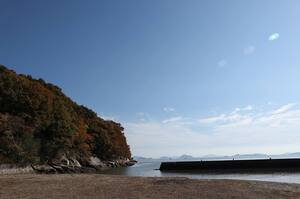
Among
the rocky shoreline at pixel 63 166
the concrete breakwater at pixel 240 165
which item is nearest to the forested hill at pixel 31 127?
the rocky shoreline at pixel 63 166

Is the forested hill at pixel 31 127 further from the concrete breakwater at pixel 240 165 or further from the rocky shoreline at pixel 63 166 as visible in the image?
the concrete breakwater at pixel 240 165

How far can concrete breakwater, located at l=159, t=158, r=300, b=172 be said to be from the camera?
69.2 m

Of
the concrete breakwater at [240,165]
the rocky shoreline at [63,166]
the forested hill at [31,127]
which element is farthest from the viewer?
the concrete breakwater at [240,165]

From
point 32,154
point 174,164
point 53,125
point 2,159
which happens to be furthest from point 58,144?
point 174,164

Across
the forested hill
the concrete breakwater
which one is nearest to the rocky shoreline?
the forested hill

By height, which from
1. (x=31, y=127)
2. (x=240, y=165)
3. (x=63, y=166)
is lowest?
(x=63, y=166)

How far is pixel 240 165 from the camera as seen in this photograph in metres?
A: 74.8

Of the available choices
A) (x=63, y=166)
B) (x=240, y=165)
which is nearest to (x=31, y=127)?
(x=63, y=166)

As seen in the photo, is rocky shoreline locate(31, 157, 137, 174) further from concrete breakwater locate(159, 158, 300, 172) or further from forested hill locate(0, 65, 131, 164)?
concrete breakwater locate(159, 158, 300, 172)

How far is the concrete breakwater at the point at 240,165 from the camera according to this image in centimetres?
6925

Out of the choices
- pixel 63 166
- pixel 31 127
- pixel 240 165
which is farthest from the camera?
pixel 240 165

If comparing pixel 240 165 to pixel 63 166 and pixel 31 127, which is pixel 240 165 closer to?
pixel 63 166

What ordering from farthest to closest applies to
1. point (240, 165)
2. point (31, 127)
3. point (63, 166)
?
point (240, 165), point (63, 166), point (31, 127)

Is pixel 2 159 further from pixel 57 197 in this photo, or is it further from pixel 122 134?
pixel 122 134
